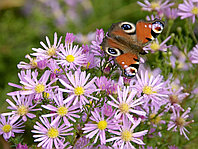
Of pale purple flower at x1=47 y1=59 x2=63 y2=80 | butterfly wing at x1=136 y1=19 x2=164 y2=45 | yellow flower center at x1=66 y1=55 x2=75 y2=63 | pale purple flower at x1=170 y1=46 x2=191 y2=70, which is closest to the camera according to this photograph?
pale purple flower at x1=47 y1=59 x2=63 y2=80

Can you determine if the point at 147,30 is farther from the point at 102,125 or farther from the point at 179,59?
the point at 179,59

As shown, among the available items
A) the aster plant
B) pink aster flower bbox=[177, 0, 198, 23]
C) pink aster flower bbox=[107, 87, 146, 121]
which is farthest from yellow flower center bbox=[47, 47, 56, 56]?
pink aster flower bbox=[177, 0, 198, 23]

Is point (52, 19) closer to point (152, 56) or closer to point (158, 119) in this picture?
point (152, 56)

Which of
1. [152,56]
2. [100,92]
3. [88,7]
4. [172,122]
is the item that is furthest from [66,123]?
[88,7]

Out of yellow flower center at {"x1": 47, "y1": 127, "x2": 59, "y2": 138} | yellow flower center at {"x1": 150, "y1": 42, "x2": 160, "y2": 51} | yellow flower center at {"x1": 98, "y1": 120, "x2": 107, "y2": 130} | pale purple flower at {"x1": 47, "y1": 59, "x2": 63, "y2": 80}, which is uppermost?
yellow flower center at {"x1": 150, "y1": 42, "x2": 160, "y2": 51}

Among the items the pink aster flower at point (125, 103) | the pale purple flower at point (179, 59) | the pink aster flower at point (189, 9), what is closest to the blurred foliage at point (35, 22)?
the pale purple flower at point (179, 59)

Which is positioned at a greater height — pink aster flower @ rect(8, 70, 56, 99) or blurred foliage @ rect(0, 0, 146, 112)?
blurred foliage @ rect(0, 0, 146, 112)

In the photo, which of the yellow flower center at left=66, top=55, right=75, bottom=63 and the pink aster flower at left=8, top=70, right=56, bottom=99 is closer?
the pink aster flower at left=8, top=70, right=56, bottom=99

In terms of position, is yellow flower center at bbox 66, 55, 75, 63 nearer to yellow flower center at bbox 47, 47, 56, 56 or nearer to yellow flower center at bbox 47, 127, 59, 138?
yellow flower center at bbox 47, 47, 56, 56
